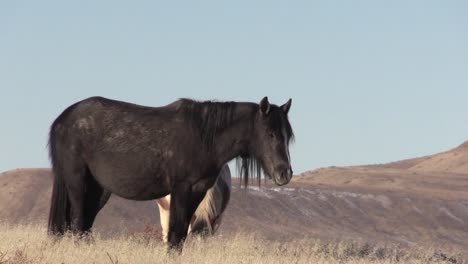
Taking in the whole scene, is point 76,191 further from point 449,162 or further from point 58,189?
point 449,162

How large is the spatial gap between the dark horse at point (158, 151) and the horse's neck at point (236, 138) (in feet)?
0.04

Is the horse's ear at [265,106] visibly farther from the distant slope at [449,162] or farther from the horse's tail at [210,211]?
the distant slope at [449,162]

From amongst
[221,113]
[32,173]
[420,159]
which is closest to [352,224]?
[32,173]

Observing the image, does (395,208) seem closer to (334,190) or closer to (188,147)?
(334,190)

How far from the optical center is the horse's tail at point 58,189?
13852 mm

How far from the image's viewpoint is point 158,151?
12906 millimetres

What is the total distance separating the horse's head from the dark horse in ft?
0.04

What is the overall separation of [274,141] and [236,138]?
0.56 m

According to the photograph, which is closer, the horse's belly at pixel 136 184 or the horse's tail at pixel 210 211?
the horse's belly at pixel 136 184

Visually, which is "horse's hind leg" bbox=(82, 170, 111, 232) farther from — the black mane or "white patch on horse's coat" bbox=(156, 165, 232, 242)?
"white patch on horse's coat" bbox=(156, 165, 232, 242)

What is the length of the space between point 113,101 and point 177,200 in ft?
6.52

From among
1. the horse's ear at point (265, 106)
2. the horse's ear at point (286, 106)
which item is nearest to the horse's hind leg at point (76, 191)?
the horse's ear at point (265, 106)

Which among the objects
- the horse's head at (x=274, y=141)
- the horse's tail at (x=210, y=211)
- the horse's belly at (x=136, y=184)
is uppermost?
the horse's head at (x=274, y=141)

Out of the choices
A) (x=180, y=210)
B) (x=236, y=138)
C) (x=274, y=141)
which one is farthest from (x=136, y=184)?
(x=274, y=141)
